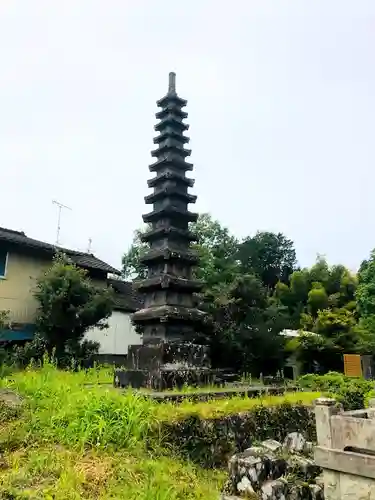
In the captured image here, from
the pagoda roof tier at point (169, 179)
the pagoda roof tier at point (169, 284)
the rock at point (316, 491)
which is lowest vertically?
the rock at point (316, 491)

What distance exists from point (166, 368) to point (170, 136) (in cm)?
897

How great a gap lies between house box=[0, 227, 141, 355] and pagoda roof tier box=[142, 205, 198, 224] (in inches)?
279

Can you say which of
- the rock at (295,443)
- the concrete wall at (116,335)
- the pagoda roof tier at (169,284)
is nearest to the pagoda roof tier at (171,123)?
the pagoda roof tier at (169,284)

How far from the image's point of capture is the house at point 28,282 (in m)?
19.4

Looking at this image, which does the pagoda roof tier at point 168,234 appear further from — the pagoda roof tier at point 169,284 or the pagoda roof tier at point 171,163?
the pagoda roof tier at point 171,163

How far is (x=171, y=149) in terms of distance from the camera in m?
16.7

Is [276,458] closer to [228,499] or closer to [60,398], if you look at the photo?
[228,499]

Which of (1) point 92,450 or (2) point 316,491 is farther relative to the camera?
(1) point 92,450

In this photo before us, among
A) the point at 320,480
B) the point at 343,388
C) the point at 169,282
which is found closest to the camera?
the point at 320,480

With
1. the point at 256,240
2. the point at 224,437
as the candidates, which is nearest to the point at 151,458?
the point at 224,437

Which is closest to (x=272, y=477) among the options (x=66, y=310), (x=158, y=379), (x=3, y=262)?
(x=158, y=379)

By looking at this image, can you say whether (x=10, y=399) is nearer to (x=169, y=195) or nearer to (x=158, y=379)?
(x=158, y=379)

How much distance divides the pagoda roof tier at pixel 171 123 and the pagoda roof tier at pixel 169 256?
17.0 ft

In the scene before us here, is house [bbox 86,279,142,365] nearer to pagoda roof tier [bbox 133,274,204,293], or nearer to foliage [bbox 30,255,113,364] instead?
foliage [bbox 30,255,113,364]
